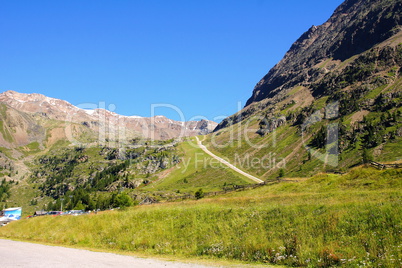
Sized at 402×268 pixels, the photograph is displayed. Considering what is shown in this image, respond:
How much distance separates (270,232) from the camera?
24.6 metres

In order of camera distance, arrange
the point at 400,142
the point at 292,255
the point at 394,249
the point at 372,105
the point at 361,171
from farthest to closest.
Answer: the point at 372,105, the point at 400,142, the point at 361,171, the point at 292,255, the point at 394,249

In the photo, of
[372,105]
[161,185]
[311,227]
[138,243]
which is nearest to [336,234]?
[311,227]

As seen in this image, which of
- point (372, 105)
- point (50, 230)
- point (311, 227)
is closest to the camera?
point (311, 227)

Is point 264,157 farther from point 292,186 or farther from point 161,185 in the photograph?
point 292,186

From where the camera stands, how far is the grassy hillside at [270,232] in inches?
752

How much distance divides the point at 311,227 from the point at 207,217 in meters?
12.0

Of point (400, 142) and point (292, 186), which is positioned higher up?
point (400, 142)

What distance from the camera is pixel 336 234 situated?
21.3 meters

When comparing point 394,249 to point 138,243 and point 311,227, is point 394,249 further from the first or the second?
point 138,243

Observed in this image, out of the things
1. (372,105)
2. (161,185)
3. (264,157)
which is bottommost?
(161,185)

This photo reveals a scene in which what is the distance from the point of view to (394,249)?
17312 millimetres

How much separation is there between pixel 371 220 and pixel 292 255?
6.59m

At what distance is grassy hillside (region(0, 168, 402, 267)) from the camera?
19109 millimetres

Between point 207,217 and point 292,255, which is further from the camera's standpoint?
point 207,217
